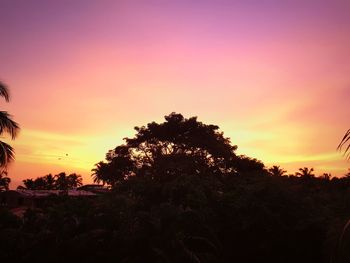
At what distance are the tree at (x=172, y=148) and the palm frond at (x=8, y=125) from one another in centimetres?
2140

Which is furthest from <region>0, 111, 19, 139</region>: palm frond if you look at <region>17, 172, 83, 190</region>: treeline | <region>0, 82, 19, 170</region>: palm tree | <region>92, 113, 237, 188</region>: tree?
<region>17, 172, 83, 190</region>: treeline

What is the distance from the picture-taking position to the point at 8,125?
1332cm

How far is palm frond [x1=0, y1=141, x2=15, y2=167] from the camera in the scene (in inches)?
507

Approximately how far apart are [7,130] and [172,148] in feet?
77.6

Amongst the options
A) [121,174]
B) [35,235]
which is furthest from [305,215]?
[121,174]

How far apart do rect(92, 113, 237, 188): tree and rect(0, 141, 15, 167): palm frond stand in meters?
21.5

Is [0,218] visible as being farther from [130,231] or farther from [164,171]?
[164,171]

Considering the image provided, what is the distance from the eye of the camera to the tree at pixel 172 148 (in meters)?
35.3

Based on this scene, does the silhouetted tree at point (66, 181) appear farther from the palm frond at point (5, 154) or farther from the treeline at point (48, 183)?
the palm frond at point (5, 154)

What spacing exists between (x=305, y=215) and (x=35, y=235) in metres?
7.57

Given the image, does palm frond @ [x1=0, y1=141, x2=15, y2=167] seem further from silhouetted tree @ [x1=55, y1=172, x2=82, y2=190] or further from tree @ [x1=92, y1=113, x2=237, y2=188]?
silhouetted tree @ [x1=55, y1=172, x2=82, y2=190]

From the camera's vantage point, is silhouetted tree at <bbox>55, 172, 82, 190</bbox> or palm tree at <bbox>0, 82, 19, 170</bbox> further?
silhouetted tree at <bbox>55, 172, 82, 190</bbox>

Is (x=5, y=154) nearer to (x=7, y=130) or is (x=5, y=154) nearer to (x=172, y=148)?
(x=7, y=130)

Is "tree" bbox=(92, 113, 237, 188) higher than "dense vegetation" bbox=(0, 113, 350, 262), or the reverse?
"tree" bbox=(92, 113, 237, 188)
